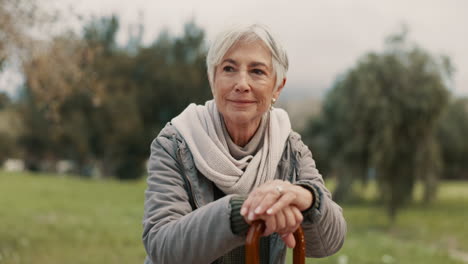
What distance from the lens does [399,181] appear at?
50.3 ft

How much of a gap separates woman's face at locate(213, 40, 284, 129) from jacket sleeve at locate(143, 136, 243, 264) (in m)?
0.27

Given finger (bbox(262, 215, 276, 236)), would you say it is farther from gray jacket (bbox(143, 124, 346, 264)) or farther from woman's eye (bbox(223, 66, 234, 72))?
woman's eye (bbox(223, 66, 234, 72))

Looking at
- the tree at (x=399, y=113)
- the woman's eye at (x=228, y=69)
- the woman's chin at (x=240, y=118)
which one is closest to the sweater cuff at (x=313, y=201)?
the woman's chin at (x=240, y=118)

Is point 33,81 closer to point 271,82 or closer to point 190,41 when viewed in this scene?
point 271,82

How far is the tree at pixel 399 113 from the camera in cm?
1451

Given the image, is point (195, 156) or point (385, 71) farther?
point (385, 71)

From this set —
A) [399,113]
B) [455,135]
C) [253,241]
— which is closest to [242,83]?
[253,241]

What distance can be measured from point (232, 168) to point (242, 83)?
12.3 inches

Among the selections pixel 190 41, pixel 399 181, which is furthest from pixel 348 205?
pixel 190 41

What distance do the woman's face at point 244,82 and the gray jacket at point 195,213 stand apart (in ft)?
0.72

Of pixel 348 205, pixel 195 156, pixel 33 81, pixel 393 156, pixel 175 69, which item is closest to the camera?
pixel 195 156

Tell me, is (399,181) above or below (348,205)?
above

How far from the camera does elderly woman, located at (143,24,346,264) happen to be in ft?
5.58

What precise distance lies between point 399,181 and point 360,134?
1.72 meters
